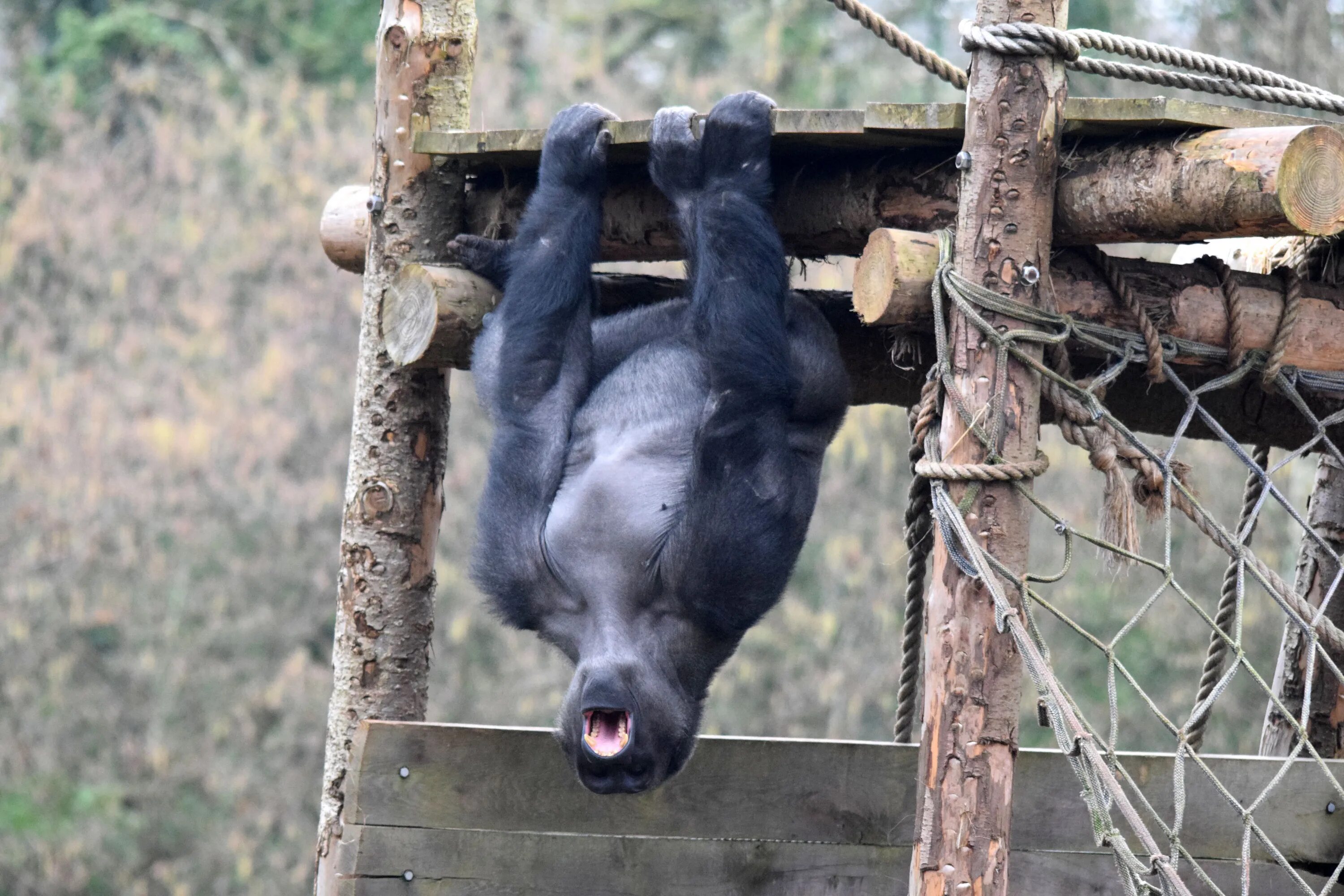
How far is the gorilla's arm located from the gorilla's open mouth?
0.38 m

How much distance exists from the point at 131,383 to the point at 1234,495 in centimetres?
774

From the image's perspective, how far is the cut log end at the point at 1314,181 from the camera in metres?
2.85

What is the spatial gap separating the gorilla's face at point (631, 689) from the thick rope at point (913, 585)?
67 centimetres

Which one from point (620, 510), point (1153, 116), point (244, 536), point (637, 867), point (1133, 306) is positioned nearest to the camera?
point (1153, 116)

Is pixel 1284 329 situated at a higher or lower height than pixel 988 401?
higher

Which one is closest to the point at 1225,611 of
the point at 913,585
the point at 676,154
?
the point at 913,585

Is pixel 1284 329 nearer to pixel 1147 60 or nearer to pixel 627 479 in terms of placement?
pixel 1147 60

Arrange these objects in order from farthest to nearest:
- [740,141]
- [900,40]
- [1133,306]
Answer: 1. [900,40]
2. [740,141]
3. [1133,306]

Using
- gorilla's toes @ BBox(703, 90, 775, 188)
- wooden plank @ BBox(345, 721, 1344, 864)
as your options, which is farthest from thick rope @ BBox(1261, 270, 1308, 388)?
gorilla's toes @ BBox(703, 90, 775, 188)

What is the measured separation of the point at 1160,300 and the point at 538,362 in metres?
1.45

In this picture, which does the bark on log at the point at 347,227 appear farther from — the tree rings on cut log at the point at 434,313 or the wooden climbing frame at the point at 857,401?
the tree rings on cut log at the point at 434,313

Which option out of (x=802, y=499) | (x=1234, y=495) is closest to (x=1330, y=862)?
(x=802, y=499)

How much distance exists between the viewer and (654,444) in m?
3.74

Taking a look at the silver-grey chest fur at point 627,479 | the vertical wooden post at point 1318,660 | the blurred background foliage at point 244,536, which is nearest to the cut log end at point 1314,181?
the silver-grey chest fur at point 627,479
